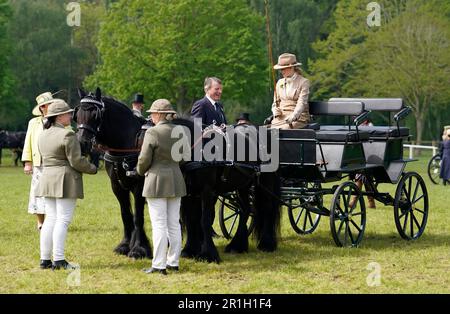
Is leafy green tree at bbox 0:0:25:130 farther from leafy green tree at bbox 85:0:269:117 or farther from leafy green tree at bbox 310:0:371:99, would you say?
leafy green tree at bbox 310:0:371:99

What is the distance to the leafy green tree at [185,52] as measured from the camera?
40625 mm

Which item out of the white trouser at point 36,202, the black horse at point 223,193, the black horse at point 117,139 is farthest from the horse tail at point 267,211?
the white trouser at point 36,202

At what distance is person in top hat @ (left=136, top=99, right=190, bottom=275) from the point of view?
8172mm

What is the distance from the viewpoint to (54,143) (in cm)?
838

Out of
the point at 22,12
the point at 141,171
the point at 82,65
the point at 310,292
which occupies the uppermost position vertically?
the point at 22,12

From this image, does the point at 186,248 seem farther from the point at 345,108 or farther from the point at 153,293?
the point at 345,108

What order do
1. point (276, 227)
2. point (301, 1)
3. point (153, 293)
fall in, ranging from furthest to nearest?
point (301, 1), point (276, 227), point (153, 293)

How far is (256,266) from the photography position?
8.95 metres

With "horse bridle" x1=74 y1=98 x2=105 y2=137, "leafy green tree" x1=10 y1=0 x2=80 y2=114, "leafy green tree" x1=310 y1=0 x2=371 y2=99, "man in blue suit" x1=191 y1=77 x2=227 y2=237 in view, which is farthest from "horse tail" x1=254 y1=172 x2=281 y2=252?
"leafy green tree" x1=10 y1=0 x2=80 y2=114

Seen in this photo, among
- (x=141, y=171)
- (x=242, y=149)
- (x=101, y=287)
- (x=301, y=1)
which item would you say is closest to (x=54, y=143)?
(x=141, y=171)

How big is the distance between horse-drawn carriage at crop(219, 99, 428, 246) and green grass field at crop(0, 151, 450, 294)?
1.58 feet

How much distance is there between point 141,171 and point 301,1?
45936 mm

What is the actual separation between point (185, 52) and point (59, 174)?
109ft

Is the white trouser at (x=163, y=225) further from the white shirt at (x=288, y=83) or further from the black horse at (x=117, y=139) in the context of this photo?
the white shirt at (x=288, y=83)
